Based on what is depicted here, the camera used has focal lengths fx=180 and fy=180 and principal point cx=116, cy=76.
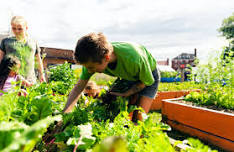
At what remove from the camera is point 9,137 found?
1.56 ft

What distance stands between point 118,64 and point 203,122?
1784 mm

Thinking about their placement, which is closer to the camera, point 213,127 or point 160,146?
point 160,146

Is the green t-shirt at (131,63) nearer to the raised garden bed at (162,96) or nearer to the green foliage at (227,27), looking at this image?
the raised garden bed at (162,96)

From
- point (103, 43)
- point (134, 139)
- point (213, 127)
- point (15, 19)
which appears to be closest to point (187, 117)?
point (213, 127)

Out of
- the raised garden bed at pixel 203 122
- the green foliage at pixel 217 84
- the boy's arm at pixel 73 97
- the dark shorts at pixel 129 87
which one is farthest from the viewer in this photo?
the green foliage at pixel 217 84

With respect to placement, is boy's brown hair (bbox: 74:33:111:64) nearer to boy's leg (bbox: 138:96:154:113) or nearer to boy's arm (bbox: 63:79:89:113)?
boy's arm (bbox: 63:79:89:113)

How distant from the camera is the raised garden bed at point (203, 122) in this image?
246 centimetres

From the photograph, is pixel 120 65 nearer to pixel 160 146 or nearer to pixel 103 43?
pixel 103 43

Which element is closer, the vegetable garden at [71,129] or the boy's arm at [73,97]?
the vegetable garden at [71,129]

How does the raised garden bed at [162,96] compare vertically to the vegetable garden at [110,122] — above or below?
below

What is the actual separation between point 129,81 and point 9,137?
177cm

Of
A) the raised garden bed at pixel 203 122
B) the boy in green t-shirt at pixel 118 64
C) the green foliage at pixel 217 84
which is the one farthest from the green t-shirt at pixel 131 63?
the green foliage at pixel 217 84

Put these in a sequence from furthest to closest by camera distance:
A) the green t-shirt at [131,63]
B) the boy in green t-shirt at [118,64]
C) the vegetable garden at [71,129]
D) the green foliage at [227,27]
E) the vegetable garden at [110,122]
→ the green foliage at [227,27] → the green t-shirt at [131,63] → the boy in green t-shirt at [118,64] → the vegetable garden at [110,122] → the vegetable garden at [71,129]

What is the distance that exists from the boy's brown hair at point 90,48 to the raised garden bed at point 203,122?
1993mm
